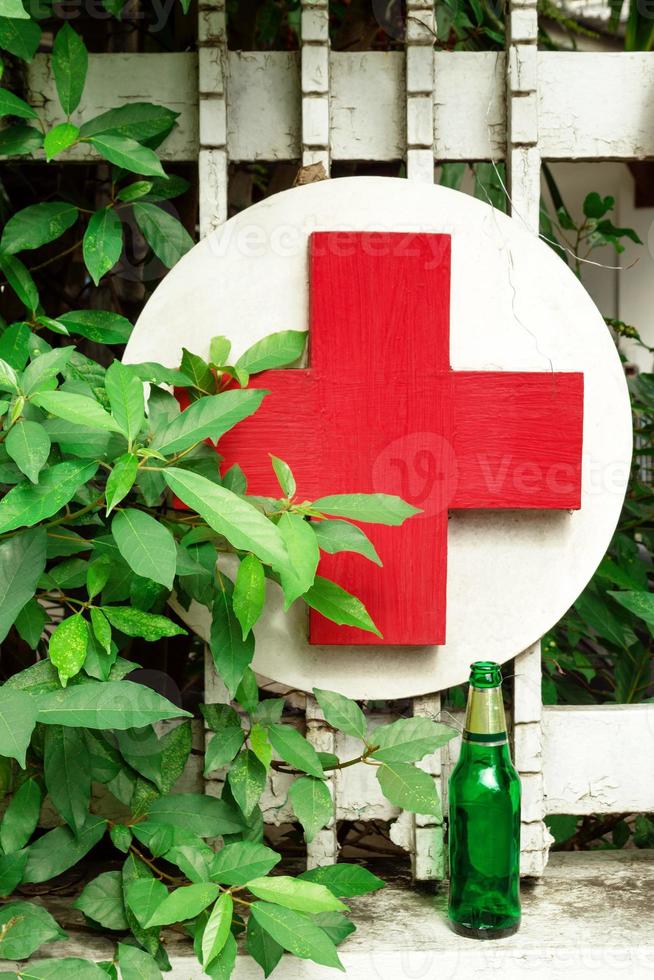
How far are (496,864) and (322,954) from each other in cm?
27

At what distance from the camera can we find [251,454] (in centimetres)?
110

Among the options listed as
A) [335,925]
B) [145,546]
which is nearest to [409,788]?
[335,925]

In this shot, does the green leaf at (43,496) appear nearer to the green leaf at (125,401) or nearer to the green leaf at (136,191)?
the green leaf at (125,401)

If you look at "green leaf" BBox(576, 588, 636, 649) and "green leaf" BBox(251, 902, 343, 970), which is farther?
"green leaf" BBox(576, 588, 636, 649)

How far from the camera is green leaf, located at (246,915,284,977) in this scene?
95cm

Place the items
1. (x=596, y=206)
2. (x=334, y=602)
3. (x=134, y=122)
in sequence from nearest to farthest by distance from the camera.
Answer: (x=334, y=602)
(x=134, y=122)
(x=596, y=206)

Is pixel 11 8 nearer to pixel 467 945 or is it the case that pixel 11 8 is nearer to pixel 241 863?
pixel 241 863

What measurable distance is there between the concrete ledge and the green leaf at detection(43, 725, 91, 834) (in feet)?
0.61

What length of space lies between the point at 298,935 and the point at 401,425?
21.0 inches

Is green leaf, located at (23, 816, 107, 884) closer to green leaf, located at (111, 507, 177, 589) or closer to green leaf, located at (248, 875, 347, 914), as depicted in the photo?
green leaf, located at (248, 875, 347, 914)

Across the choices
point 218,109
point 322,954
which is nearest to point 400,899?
point 322,954

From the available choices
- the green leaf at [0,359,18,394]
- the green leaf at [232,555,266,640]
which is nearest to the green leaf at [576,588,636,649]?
the green leaf at [232,555,266,640]

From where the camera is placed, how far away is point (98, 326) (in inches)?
45.4

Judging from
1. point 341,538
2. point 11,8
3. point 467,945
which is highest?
point 11,8
